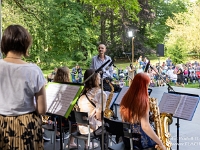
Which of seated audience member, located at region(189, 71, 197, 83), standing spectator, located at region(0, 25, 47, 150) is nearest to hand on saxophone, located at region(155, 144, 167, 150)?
standing spectator, located at region(0, 25, 47, 150)

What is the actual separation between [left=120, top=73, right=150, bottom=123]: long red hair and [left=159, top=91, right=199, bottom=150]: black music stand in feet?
2.03

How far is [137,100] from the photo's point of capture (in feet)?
8.43

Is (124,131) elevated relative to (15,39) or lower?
lower

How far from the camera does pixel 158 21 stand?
28734mm

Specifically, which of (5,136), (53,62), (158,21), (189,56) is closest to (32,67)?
(5,136)

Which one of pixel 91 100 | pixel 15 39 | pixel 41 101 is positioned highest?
pixel 15 39

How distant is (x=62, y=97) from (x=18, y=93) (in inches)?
28.6

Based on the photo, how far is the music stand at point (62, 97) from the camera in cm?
254

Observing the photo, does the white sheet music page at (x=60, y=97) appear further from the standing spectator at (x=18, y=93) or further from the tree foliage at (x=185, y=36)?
the tree foliage at (x=185, y=36)

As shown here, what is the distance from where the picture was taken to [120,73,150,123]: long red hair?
2.55m

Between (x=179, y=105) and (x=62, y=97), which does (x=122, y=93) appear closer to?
(x=179, y=105)

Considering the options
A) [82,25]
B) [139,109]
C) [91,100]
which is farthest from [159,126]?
[82,25]

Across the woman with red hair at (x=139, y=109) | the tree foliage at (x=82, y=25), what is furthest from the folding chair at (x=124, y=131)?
the tree foliage at (x=82, y=25)

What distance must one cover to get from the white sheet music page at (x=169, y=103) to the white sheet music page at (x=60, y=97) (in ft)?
3.61
